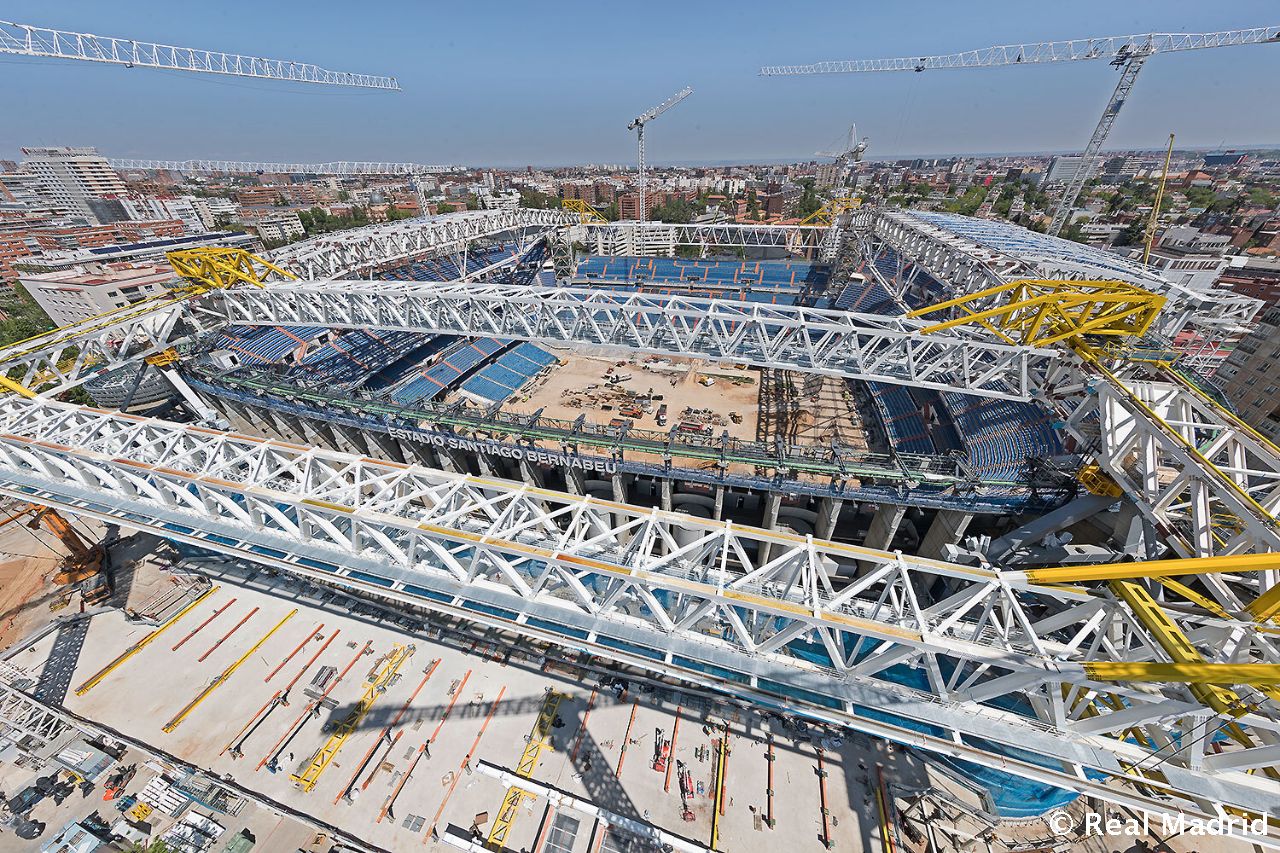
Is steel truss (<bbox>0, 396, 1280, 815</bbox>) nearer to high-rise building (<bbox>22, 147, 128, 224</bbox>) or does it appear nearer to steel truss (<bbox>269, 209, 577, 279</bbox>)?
steel truss (<bbox>269, 209, 577, 279</bbox>)

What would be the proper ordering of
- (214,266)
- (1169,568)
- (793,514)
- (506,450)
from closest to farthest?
(1169,568)
(506,450)
(793,514)
(214,266)

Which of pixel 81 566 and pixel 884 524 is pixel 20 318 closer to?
pixel 81 566

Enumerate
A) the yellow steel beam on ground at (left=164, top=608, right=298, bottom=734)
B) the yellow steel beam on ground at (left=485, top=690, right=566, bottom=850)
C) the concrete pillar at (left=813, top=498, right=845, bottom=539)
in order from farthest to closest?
1. the concrete pillar at (left=813, top=498, right=845, bottom=539)
2. the yellow steel beam on ground at (left=164, top=608, right=298, bottom=734)
3. the yellow steel beam on ground at (left=485, top=690, right=566, bottom=850)

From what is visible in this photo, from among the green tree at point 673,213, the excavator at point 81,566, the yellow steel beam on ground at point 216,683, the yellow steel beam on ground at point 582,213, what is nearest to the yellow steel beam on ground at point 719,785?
the yellow steel beam on ground at point 216,683

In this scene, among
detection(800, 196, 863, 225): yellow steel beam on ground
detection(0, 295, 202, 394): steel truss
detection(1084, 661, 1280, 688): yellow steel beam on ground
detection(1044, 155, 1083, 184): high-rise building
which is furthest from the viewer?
detection(1044, 155, 1083, 184): high-rise building

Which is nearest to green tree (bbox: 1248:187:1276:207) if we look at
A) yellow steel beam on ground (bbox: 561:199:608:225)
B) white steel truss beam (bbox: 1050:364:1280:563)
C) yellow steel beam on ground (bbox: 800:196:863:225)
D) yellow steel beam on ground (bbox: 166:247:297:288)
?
yellow steel beam on ground (bbox: 800:196:863:225)

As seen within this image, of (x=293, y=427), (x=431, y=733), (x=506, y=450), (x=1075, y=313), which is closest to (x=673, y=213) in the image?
(x=293, y=427)
